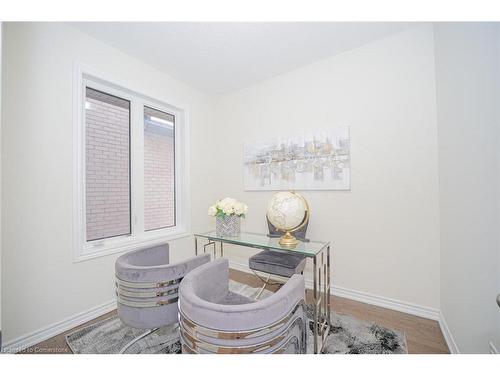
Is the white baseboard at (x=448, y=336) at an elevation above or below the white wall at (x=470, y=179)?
below

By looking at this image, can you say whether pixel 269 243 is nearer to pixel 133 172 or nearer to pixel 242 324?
pixel 242 324

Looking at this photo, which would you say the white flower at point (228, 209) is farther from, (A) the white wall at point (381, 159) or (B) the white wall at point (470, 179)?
(B) the white wall at point (470, 179)

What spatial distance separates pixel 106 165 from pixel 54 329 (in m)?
1.57

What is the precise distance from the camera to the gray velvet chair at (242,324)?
91 centimetres

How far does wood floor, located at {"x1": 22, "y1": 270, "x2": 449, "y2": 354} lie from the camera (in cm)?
164

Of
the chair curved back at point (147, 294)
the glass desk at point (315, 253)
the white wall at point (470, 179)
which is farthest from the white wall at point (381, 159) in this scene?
the chair curved back at point (147, 294)

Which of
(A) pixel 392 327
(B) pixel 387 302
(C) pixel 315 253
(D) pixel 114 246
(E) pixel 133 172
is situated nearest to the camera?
(C) pixel 315 253

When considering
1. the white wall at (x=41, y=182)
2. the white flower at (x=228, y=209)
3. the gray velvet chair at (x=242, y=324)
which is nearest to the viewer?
the gray velvet chair at (x=242, y=324)

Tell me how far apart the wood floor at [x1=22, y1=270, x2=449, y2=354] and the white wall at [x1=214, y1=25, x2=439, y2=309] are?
0.17m

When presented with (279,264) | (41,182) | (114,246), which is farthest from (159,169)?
(279,264)

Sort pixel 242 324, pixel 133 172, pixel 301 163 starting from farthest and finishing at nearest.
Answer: pixel 301 163, pixel 133 172, pixel 242 324

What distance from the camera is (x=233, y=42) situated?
226cm

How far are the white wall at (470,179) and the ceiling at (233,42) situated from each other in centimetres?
87

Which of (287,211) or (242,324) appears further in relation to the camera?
(287,211)
